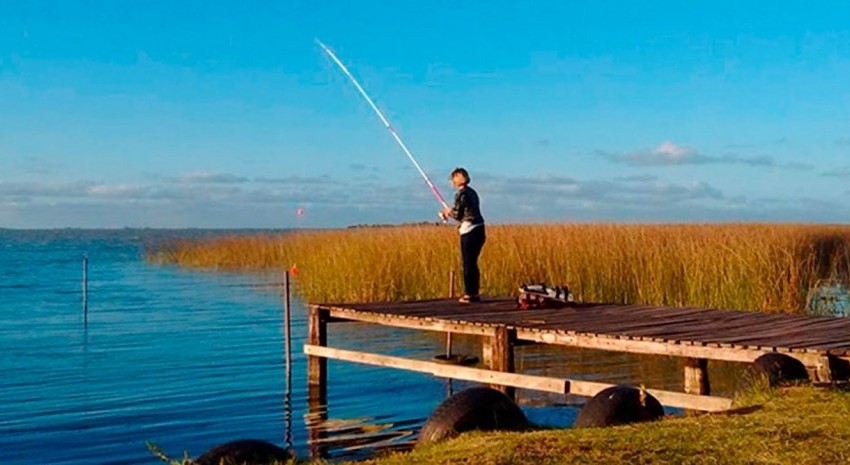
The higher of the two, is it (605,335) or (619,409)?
(605,335)

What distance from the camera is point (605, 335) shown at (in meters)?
10.7

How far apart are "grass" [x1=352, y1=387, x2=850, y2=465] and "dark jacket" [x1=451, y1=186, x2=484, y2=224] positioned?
6059mm

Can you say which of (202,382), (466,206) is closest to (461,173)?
(466,206)

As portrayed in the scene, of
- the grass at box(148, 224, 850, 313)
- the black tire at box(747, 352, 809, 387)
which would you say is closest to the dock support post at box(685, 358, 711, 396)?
the black tire at box(747, 352, 809, 387)

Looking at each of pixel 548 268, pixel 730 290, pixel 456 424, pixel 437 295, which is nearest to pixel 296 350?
pixel 437 295

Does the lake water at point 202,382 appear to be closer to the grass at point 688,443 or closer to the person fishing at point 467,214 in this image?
the person fishing at point 467,214

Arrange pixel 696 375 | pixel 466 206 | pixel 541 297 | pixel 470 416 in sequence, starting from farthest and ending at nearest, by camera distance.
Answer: pixel 541 297, pixel 466 206, pixel 696 375, pixel 470 416

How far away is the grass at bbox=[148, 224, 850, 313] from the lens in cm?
1686

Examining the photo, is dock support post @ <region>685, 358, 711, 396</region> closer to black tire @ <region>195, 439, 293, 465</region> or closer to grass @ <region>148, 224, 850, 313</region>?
grass @ <region>148, 224, 850, 313</region>

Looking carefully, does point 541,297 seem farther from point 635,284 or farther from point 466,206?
point 635,284

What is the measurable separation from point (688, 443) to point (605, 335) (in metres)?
4.07

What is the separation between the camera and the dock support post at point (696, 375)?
11.8 meters

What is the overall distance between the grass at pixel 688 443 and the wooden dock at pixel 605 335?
199 cm

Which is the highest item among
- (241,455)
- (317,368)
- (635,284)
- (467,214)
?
(467,214)
